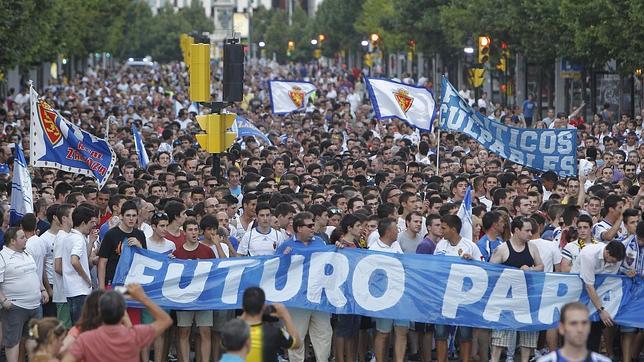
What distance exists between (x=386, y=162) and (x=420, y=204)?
7.22 meters

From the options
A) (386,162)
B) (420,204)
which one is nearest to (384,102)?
(386,162)

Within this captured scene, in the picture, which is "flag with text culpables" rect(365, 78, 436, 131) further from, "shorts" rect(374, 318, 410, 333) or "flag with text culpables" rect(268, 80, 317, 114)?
"shorts" rect(374, 318, 410, 333)

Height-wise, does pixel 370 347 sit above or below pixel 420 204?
below

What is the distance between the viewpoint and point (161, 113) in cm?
4359

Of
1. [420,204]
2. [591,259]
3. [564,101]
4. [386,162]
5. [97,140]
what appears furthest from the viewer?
[564,101]

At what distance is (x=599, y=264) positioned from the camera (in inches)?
550

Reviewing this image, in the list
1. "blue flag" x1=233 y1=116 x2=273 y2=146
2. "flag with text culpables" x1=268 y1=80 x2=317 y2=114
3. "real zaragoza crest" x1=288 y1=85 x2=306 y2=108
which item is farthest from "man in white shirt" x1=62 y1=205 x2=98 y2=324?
"real zaragoza crest" x1=288 y1=85 x2=306 y2=108

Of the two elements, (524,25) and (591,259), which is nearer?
(591,259)

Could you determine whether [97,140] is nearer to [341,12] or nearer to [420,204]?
→ [420,204]

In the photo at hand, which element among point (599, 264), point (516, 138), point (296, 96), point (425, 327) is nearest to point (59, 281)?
point (425, 327)

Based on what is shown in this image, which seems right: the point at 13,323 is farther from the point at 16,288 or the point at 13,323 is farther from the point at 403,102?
the point at 403,102

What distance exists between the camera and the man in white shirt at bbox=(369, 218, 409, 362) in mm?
14352

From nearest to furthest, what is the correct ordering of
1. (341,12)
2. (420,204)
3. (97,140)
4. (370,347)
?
1. (370,347)
2. (420,204)
3. (97,140)
4. (341,12)

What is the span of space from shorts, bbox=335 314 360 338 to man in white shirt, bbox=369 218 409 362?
0.74ft
